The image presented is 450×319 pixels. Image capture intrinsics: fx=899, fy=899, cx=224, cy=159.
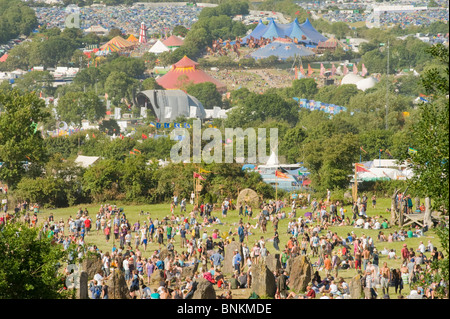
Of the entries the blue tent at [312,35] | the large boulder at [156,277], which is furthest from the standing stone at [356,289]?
the blue tent at [312,35]

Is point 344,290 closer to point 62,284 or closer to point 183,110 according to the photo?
point 62,284

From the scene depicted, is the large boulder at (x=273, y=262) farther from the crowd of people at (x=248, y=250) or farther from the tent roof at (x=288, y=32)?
the tent roof at (x=288, y=32)

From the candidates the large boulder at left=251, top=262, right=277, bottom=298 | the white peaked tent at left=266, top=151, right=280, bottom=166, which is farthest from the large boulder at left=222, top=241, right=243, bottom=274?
the white peaked tent at left=266, top=151, right=280, bottom=166

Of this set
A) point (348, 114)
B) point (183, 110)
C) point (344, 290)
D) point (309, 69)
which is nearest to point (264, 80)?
point (309, 69)

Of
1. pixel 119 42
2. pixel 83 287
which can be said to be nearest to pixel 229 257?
pixel 83 287

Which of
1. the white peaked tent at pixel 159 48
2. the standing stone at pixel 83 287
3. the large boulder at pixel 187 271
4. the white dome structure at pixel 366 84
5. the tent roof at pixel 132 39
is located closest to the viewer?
the standing stone at pixel 83 287

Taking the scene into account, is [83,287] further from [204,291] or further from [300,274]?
[300,274]
